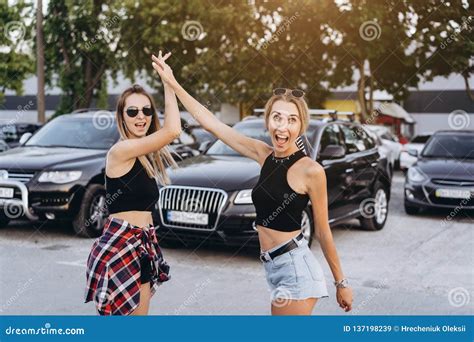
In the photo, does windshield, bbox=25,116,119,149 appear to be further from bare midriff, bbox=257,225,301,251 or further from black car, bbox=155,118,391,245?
bare midriff, bbox=257,225,301,251

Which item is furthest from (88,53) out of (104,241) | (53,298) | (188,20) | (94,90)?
(104,241)

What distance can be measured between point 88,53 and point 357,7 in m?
11.7

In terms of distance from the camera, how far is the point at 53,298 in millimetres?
6098

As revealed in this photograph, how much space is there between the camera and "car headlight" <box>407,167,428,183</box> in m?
11.6

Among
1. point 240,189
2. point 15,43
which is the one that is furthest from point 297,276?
point 15,43

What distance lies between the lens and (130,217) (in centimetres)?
359

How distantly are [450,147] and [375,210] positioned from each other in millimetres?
3291

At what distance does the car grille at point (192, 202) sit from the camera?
24.6ft

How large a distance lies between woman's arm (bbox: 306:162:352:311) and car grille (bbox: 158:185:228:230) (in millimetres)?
4081

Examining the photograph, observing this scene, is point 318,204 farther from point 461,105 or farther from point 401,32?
point 461,105

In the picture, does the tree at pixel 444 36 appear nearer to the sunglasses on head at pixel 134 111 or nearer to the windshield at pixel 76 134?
the windshield at pixel 76 134

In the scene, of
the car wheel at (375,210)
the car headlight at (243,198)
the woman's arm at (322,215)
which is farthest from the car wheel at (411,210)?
the woman's arm at (322,215)

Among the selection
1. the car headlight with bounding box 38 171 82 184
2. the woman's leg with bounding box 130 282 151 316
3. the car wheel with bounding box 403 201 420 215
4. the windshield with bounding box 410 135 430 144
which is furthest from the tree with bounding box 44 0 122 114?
the woman's leg with bounding box 130 282 151 316

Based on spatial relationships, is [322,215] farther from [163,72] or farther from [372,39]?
[372,39]
